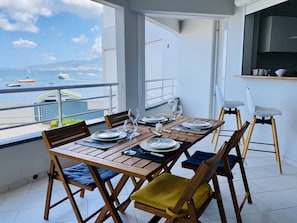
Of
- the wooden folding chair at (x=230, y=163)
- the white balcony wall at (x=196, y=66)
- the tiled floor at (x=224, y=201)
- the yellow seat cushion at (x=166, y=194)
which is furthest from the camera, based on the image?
the white balcony wall at (x=196, y=66)

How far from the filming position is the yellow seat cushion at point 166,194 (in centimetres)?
139

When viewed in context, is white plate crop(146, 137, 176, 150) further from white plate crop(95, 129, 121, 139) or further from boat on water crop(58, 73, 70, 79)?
boat on water crop(58, 73, 70, 79)

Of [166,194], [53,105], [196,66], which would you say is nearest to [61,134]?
[166,194]

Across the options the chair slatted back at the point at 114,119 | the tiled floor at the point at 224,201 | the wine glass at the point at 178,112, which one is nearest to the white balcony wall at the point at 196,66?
the tiled floor at the point at 224,201

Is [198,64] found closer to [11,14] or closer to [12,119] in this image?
[12,119]

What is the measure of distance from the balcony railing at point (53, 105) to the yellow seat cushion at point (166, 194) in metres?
1.73

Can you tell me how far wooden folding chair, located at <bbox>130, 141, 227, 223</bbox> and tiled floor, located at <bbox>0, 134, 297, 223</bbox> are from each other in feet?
1.76

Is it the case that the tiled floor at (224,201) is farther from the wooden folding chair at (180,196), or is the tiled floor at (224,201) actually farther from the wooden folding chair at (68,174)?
the wooden folding chair at (180,196)

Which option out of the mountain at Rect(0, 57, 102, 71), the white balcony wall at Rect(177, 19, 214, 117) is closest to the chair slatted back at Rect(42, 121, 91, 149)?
the white balcony wall at Rect(177, 19, 214, 117)

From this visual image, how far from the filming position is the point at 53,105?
4762mm

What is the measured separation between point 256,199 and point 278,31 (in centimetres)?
345

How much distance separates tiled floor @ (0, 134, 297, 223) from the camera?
79.1 inches

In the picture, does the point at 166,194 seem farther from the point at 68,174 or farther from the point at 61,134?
the point at 61,134

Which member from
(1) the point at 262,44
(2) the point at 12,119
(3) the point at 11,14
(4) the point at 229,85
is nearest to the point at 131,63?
(4) the point at 229,85
